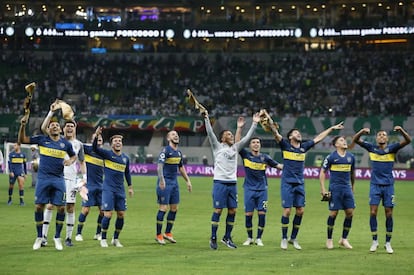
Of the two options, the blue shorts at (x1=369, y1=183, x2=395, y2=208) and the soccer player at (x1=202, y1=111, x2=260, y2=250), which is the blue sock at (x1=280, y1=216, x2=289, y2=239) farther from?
the blue shorts at (x1=369, y1=183, x2=395, y2=208)

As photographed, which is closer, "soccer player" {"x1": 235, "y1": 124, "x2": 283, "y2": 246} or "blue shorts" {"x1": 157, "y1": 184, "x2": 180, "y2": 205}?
"blue shorts" {"x1": 157, "y1": 184, "x2": 180, "y2": 205}

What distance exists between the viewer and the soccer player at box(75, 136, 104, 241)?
20.5 metres

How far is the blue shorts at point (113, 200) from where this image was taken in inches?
743

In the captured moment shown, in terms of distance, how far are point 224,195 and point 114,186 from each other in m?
2.40

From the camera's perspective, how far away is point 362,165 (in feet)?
190

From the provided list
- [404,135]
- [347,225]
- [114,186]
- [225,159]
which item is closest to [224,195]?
[225,159]

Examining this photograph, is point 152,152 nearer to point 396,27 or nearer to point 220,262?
point 396,27

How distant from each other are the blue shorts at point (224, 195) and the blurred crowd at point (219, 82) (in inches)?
1899

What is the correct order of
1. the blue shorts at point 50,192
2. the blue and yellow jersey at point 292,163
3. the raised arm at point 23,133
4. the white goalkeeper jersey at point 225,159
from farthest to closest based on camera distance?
the blue and yellow jersey at point 292,163 → the white goalkeeper jersey at point 225,159 → the blue shorts at point 50,192 → the raised arm at point 23,133

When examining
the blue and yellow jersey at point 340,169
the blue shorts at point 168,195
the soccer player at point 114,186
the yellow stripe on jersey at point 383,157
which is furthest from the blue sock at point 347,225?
the soccer player at point 114,186

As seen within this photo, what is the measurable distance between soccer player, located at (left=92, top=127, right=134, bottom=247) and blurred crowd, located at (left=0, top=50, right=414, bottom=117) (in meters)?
49.0

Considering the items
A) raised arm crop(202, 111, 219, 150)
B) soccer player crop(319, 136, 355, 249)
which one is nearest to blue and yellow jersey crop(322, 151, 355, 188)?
soccer player crop(319, 136, 355, 249)

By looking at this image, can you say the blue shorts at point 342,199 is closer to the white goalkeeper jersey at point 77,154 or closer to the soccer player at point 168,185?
the soccer player at point 168,185

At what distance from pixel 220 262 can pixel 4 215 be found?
488 inches
